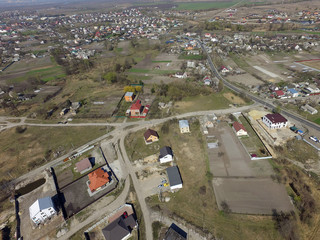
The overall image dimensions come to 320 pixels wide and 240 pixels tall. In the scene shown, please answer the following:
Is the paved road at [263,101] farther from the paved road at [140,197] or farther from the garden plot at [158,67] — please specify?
the paved road at [140,197]

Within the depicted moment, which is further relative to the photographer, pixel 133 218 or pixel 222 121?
pixel 222 121

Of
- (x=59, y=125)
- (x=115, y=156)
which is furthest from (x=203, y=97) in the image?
(x=59, y=125)

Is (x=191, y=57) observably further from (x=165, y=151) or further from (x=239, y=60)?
(x=165, y=151)

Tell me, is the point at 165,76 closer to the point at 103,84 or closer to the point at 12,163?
the point at 103,84

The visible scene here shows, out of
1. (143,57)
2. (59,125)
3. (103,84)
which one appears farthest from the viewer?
(143,57)

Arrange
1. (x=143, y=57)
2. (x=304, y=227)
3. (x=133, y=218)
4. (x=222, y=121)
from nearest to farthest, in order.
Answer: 1. (x=304, y=227)
2. (x=133, y=218)
3. (x=222, y=121)
4. (x=143, y=57)

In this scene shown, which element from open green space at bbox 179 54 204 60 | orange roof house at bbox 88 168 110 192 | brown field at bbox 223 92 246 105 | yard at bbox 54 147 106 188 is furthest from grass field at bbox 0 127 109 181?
open green space at bbox 179 54 204 60
